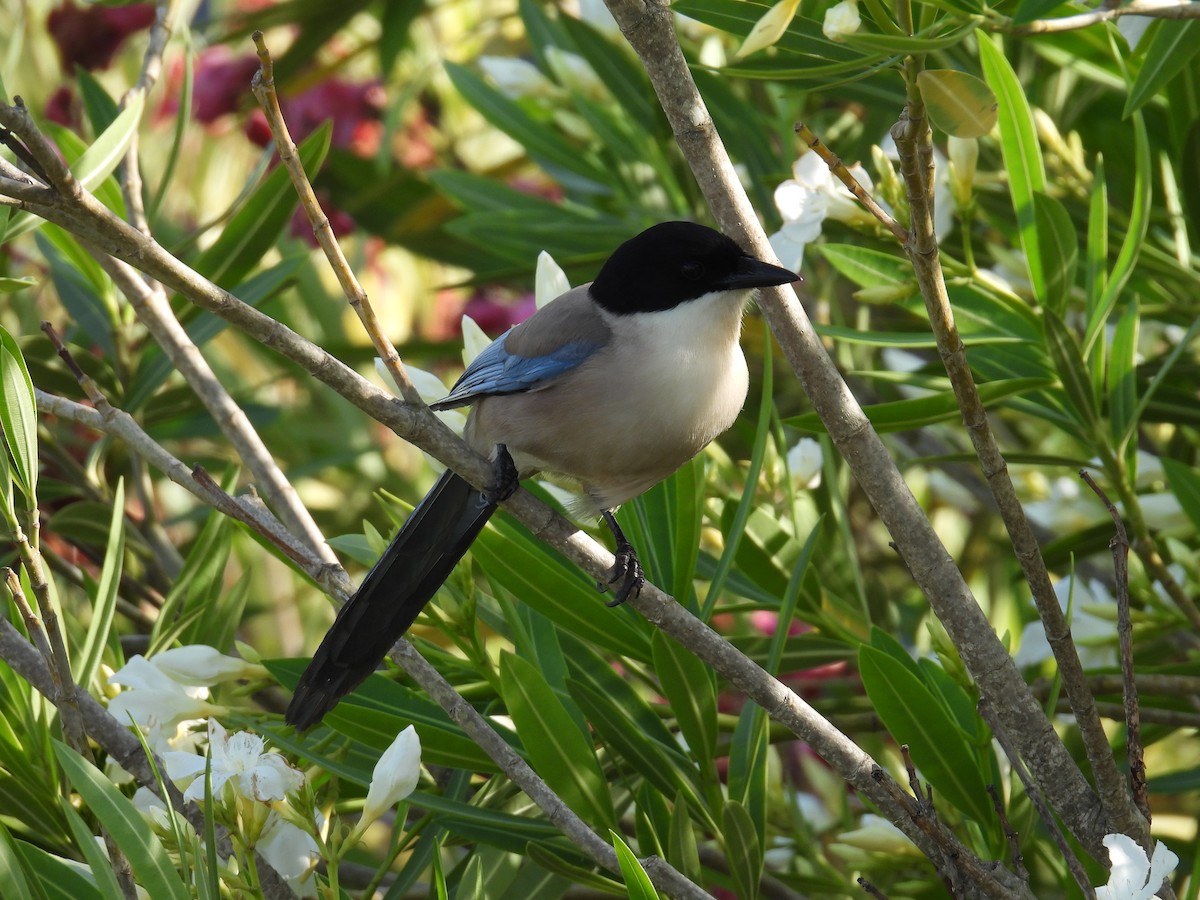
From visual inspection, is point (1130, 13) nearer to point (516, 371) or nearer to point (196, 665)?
point (516, 371)

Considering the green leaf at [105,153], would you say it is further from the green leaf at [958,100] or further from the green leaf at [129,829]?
the green leaf at [958,100]

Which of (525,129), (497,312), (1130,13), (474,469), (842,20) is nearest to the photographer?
(1130,13)

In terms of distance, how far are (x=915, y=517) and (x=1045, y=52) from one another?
1563mm

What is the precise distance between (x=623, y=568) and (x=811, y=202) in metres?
0.77

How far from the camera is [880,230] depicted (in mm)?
2607

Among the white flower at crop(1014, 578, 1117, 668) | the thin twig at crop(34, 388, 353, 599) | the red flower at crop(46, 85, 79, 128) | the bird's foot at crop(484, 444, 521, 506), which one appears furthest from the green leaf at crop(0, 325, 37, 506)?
the red flower at crop(46, 85, 79, 128)

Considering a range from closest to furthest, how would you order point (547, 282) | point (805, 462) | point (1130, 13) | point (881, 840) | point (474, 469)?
point (1130, 13) < point (474, 469) < point (881, 840) < point (547, 282) < point (805, 462)

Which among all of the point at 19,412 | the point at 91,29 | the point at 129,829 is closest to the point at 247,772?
the point at 129,829

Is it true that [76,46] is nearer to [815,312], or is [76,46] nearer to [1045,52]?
[815,312]

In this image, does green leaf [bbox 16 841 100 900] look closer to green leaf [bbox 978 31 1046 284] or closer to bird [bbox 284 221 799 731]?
bird [bbox 284 221 799 731]

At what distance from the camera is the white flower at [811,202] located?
2.57m

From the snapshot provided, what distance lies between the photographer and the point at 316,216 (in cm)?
186

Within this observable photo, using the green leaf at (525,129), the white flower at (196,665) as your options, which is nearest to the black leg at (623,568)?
the white flower at (196,665)

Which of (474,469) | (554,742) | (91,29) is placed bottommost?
Answer: (554,742)
